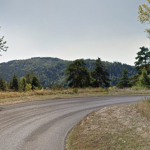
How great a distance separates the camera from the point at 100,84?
2034 inches

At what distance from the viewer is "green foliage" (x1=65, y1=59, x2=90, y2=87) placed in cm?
4597

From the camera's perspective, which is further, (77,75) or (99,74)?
(99,74)

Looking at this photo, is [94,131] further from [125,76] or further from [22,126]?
[125,76]

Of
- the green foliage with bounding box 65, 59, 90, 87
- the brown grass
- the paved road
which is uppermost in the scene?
the green foliage with bounding box 65, 59, 90, 87

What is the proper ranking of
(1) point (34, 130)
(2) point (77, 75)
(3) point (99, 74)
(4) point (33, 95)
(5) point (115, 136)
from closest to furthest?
(5) point (115, 136) → (1) point (34, 130) → (4) point (33, 95) → (2) point (77, 75) → (3) point (99, 74)

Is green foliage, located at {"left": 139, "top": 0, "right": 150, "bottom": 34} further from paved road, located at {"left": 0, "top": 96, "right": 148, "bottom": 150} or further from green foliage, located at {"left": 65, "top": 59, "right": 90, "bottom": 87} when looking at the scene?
green foliage, located at {"left": 65, "top": 59, "right": 90, "bottom": 87}

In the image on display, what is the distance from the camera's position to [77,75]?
46.0 meters

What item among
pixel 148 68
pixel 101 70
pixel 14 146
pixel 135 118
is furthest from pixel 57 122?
pixel 148 68

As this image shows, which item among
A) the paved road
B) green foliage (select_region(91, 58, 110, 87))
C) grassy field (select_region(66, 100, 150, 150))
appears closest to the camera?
grassy field (select_region(66, 100, 150, 150))

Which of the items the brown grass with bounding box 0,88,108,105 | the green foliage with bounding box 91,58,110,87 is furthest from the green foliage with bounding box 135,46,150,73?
the brown grass with bounding box 0,88,108,105

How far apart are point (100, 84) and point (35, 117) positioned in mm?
42555

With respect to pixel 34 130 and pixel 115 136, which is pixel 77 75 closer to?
pixel 34 130

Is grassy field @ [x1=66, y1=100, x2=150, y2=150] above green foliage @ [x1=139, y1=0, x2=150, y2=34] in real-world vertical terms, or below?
below

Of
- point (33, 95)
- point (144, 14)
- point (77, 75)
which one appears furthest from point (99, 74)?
point (144, 14)
